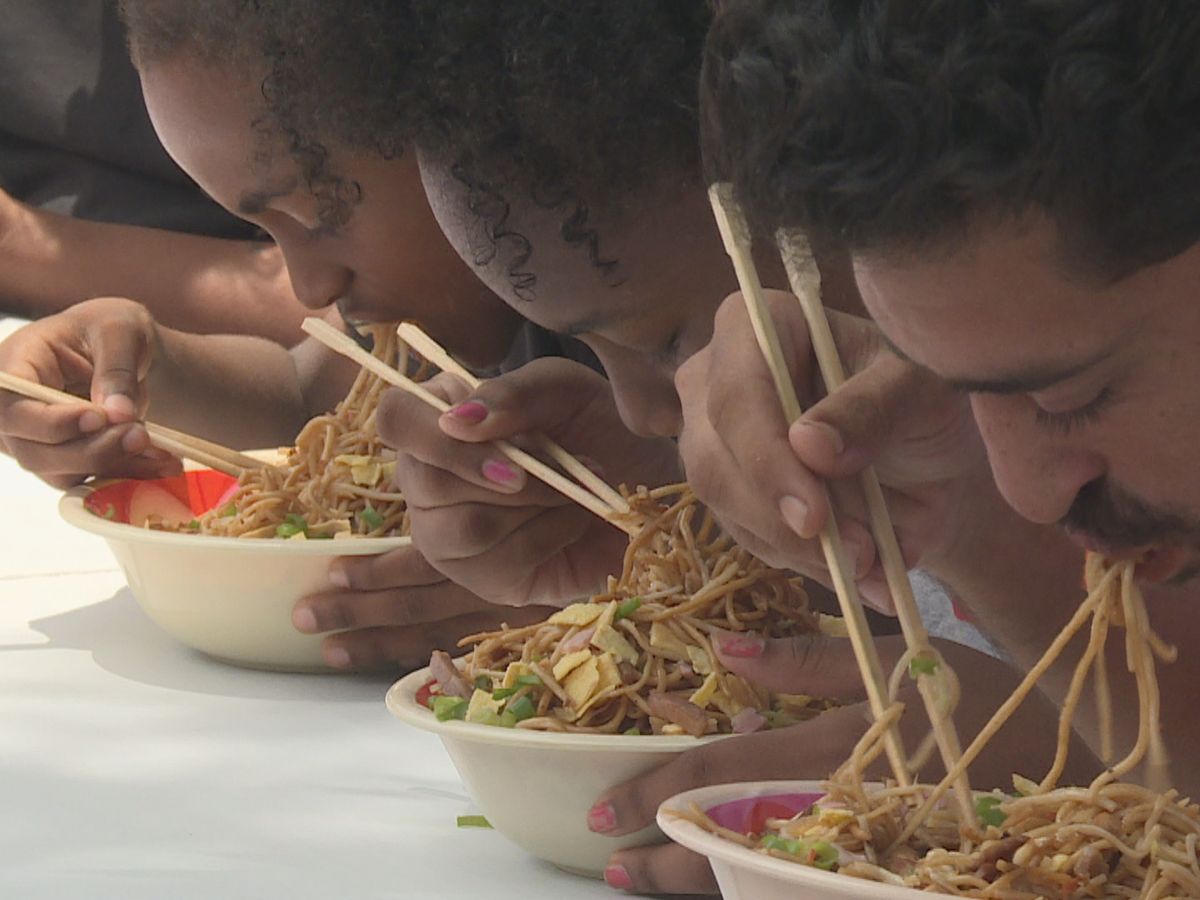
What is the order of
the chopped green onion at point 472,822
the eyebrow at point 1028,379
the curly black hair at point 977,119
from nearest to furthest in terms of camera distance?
Answer: 1. the curly black hair at point 977,119
2. the eyebrow at point 1028,379
3. the chopped green onion at point 472,822

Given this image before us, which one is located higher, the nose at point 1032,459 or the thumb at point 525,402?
the thumb at point 525,402

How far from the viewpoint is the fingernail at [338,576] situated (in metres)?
1.63

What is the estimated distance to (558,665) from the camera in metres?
1.20

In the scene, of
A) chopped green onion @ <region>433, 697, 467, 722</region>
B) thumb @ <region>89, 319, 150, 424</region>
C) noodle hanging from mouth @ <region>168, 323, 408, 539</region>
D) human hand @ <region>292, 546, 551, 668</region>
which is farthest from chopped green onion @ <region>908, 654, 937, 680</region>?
thumb @ <region>89, 319, 150, 424</region>

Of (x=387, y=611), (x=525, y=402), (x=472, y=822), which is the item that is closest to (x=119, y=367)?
(x=387, y=611)

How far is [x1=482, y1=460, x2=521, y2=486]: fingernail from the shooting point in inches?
56.9

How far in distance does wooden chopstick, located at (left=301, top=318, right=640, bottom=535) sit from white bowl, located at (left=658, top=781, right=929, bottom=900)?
414 millimetres

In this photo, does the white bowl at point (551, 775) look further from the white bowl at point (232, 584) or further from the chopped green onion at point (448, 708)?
the white bowl at point (232, 584)

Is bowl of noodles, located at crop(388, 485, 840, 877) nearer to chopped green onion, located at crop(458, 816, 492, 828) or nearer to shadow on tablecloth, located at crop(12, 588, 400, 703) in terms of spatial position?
chopped green onion, located at crop(458, 816, 492, 828)

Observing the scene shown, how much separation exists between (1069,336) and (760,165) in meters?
0.16

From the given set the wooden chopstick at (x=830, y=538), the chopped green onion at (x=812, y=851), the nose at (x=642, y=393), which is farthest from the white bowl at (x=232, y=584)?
the chopped green onion at (x=812, y=851)

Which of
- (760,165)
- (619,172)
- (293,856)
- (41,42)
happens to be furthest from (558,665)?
(41,42)

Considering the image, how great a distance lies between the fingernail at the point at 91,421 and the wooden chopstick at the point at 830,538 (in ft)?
3.65

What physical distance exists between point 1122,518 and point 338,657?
934 millimetres
